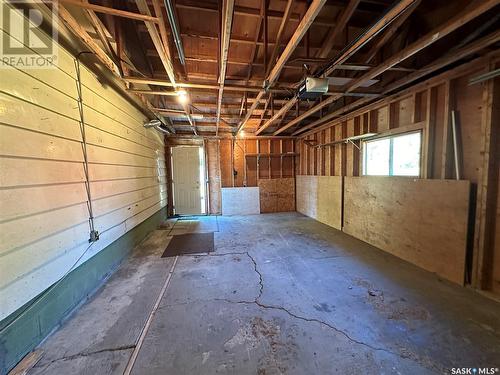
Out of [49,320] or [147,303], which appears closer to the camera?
[49,320]

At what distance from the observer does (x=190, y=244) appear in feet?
13.0

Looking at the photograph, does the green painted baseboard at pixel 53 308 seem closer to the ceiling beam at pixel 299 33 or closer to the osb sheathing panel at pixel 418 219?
the ceiling beam at pixel 299 33

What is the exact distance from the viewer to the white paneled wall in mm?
1444

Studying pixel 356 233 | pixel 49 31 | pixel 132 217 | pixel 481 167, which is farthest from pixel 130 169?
pixel 481 167

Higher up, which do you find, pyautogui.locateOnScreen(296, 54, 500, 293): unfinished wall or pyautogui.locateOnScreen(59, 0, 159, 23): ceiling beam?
pyautogui.locateOnScreen(59, 0, 159, 23): ceiling beam

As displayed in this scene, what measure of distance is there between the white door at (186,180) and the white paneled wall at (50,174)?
3.37 meters

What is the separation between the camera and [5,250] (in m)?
1.40

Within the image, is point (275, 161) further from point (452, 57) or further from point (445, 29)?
point (445, 29)

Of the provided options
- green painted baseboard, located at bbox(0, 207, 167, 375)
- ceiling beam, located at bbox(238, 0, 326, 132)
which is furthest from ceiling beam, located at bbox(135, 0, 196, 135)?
green painted baseboard, located at bbox(0, 207, 167, 375)

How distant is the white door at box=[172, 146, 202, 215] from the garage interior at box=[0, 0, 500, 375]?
2.32 metres

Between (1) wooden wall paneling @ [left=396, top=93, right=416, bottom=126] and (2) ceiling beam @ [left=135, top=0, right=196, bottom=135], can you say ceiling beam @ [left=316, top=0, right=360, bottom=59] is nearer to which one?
(1) wooden wall paneling @ [left=396, top=93, right=416, bottom=126]

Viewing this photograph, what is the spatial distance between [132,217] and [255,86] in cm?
294

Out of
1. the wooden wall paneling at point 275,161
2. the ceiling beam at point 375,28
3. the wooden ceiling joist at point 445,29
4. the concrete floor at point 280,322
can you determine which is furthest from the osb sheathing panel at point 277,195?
the ceiling beam at point 375,28

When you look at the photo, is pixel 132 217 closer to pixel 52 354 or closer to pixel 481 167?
pixel 52 354
